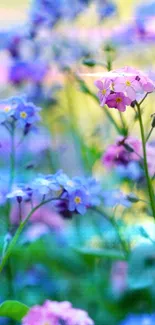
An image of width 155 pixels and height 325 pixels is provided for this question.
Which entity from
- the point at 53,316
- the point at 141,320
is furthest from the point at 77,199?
the point at 141,320

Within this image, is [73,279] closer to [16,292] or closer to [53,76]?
[16,292]

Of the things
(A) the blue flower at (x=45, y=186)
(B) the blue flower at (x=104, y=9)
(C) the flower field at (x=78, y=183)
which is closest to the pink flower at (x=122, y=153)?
(C) the flower field at (x=78, y=183)

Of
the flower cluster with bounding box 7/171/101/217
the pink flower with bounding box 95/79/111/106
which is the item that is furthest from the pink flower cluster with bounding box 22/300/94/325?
the pink flower with bounding box 95/79/111/106

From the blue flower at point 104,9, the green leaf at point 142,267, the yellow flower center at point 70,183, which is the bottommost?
the green leaf at point 142,267

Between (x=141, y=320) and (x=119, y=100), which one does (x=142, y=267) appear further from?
(x=119, y=100)

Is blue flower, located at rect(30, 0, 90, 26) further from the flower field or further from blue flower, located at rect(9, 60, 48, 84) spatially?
blue flower, located at rect(9, 60, 48, 84)

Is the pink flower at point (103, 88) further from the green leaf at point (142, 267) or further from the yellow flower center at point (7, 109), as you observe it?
the green leaf at point (142, 267)
